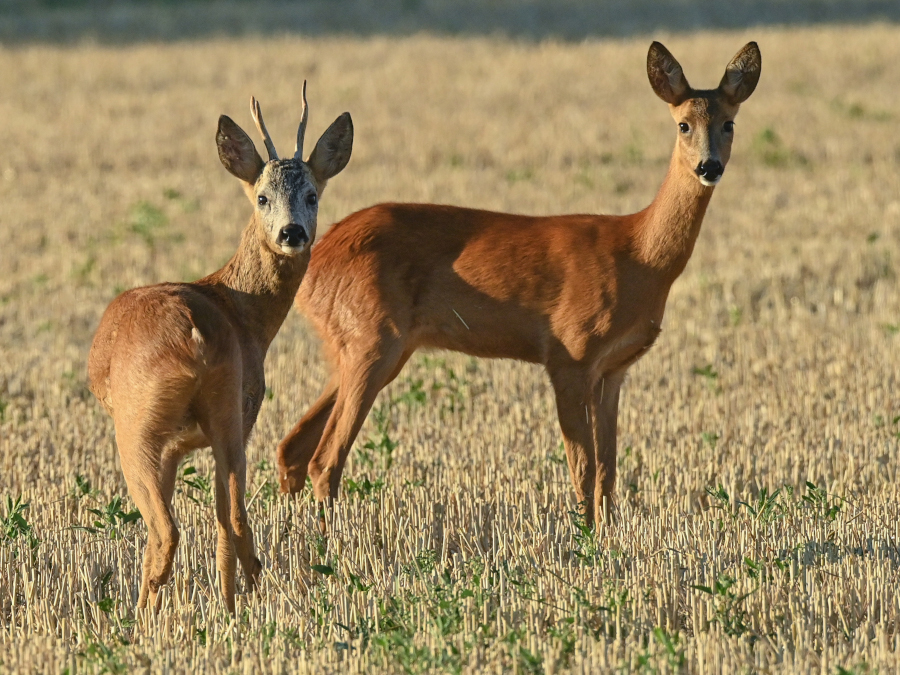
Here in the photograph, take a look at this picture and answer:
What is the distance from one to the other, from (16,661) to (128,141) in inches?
627

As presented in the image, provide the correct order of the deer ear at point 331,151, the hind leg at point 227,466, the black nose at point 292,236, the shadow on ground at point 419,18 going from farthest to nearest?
the shadow on ground at point 419,18 < the deer ear at point 331,151 < the black nose at point 292,236 < the hind leg at point 227,466

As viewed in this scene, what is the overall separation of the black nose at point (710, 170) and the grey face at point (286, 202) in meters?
2.09

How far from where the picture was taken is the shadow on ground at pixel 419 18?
94.5ft

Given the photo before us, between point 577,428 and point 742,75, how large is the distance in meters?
2.17

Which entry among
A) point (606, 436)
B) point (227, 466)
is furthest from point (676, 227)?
point (227, 466)

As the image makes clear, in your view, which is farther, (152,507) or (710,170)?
(710,170)

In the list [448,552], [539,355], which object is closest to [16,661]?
[448,552]

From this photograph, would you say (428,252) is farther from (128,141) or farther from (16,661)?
(128,141)

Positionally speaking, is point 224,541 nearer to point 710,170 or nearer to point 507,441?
point 507,441

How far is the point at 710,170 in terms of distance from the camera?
7.01 meters

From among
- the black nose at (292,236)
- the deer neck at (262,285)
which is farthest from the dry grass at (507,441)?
the black nose at (292,236)

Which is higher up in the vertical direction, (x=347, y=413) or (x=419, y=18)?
(x=419, y=18)

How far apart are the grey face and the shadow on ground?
2233 centimetres

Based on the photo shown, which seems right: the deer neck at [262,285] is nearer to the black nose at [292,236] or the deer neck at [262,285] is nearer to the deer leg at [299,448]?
the black nose at [292,236]
